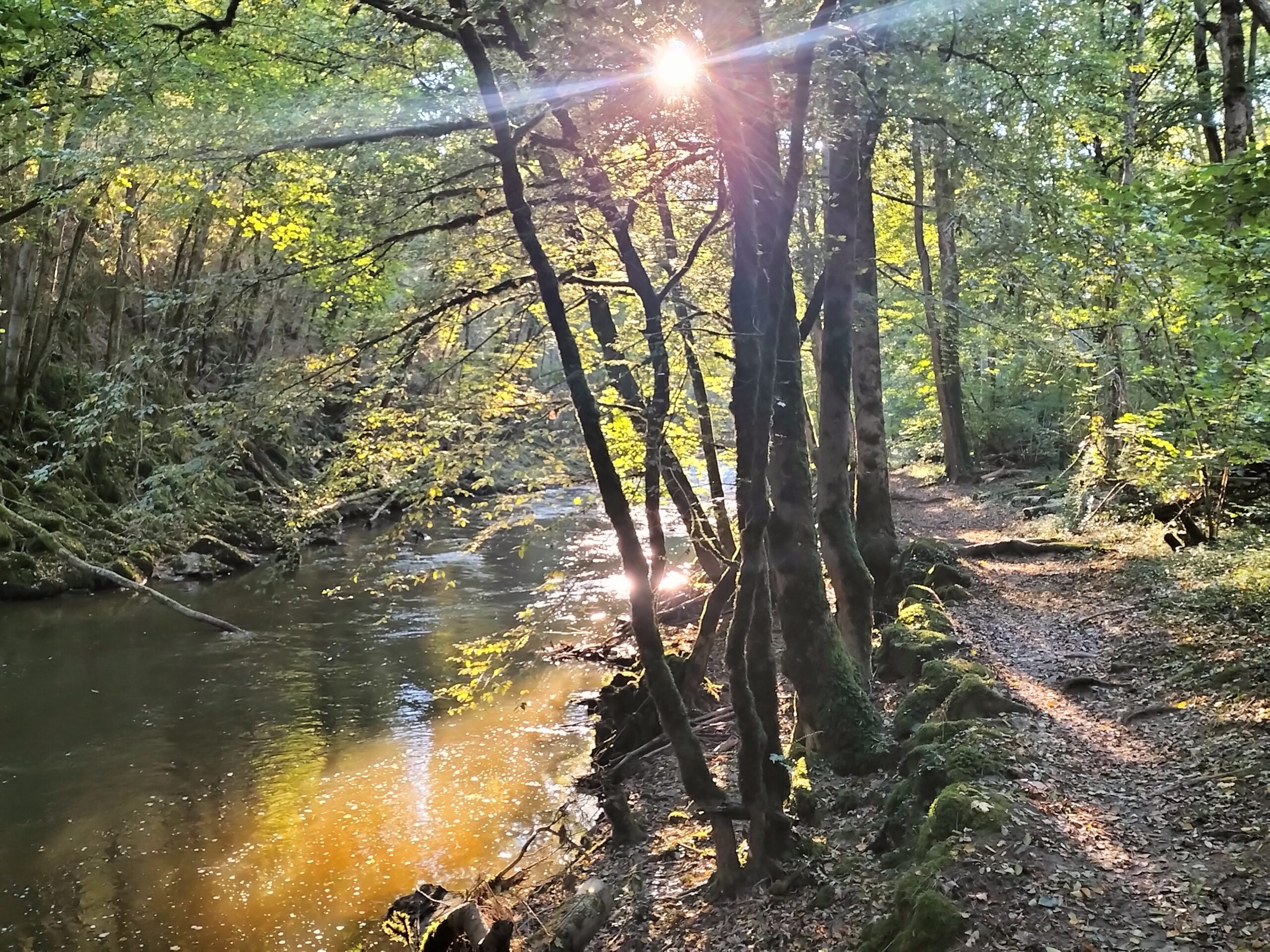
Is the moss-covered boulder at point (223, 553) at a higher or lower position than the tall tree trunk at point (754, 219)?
lower

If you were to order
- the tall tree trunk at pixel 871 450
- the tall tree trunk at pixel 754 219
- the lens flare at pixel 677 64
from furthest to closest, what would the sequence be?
the tall tree trunk at pixel 871 450 < the lens flare at pixel 677 64 < the tall tree trunk at pixel 754 219

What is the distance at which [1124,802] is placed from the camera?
524cm

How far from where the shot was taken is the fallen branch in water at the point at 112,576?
9.27m

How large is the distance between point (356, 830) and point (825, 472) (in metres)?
5.81

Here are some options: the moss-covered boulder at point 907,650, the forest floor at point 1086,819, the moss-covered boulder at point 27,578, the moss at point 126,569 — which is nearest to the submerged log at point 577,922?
the forest floor at point 1086,819

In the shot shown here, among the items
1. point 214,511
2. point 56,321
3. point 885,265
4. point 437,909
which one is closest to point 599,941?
point 437,909

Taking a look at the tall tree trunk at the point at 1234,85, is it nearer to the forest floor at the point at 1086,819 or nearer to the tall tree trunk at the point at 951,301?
the tall tree trunk at the point at 951,301

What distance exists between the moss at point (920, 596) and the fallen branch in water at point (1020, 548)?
10.3 feet

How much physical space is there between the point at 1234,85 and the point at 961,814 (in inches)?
335

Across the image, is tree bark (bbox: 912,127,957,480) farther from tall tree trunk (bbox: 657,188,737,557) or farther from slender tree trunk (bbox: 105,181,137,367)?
slender tree trunk (bbox: 105,181,137,367)

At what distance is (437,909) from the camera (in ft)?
21.0

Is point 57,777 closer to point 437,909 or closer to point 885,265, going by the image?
point 437,909

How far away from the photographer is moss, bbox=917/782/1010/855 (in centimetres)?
484

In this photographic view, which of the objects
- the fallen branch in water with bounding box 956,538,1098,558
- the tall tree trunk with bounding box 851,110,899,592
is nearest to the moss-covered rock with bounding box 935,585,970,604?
the tall tree trunk with bounding box 851,110,899,592
